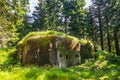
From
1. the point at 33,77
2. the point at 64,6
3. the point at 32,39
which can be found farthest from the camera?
the point at 64,6

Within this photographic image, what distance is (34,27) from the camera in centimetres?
4778

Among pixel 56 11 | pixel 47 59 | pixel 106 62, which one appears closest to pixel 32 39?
pixel 47 59

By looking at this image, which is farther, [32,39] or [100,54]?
[100,54]

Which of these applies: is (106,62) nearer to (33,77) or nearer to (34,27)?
(33,77)

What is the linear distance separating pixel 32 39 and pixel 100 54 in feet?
28.1

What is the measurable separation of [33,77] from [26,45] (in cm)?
1487

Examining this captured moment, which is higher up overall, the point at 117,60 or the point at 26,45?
the point at 26,45

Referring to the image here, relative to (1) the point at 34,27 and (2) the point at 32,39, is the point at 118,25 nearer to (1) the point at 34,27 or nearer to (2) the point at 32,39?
(2) the point at 32,39

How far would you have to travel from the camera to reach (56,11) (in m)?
48.0

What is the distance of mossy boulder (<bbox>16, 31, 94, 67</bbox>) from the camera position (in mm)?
22902

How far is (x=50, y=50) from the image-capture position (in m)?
22.9

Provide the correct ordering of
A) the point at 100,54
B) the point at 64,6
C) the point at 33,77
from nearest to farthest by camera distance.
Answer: the point at 33,77, the point at 100,54, the point at 64,6

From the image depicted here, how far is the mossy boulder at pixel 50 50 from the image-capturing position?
22902 millimetres

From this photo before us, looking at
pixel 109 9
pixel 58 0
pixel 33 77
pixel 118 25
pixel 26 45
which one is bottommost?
pixel 33 77
